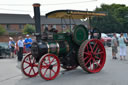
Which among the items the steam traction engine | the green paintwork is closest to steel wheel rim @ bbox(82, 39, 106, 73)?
the steam traction engine

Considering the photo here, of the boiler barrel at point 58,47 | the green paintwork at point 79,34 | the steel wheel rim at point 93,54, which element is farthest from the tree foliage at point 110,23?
the boiler barrel at point 58,47

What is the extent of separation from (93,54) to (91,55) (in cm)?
10

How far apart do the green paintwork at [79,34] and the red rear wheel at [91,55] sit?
0.23 meters

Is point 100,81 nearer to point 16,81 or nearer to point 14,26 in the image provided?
point 16,81

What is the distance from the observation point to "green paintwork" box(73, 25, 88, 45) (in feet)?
19.6

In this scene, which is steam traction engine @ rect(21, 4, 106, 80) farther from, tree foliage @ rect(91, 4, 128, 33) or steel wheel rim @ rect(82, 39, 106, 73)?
tree foliage @ rect(91, 4, 128, 33)

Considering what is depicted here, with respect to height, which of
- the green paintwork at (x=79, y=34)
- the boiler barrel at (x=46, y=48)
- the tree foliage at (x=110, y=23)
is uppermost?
the tree foliage at (x=110, y=23)

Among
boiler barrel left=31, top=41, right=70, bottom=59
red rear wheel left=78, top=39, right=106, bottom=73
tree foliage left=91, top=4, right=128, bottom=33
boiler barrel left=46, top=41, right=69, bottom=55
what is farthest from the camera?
tree foliage left=91, top=4, right=128, bottom=33

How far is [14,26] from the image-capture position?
1902 inches

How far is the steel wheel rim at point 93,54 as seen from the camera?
6116mm

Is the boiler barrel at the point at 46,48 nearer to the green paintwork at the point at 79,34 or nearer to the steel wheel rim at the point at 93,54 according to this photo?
the green paintwork at the point at 79,34

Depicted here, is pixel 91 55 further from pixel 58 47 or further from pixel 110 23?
pixel 110 23

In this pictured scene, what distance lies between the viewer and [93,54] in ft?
20.5

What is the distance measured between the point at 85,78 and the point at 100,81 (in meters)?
0.53
